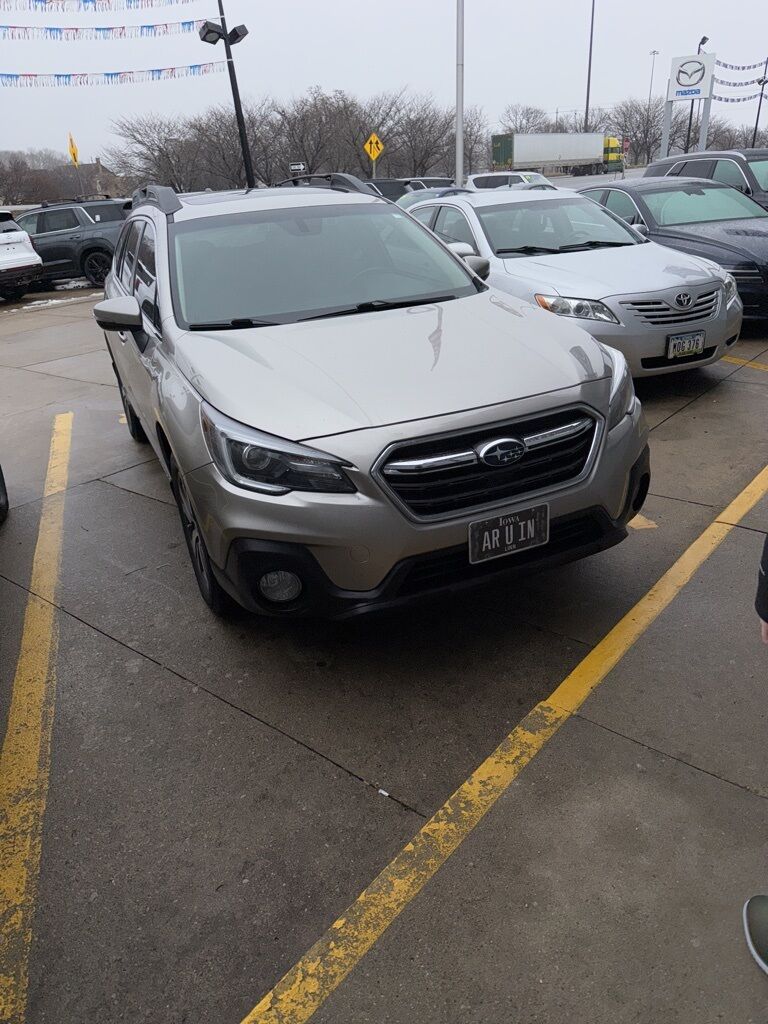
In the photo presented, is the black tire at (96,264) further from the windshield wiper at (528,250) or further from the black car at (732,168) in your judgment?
the windshield wiper at (528,250)

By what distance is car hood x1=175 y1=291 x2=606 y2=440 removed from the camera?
275cm

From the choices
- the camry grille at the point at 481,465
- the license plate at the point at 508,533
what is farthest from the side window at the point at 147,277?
the license plate at the point at 508,533

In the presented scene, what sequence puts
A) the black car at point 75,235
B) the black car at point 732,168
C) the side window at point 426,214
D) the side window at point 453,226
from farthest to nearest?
the black car at point 75,235, the black car at point 732,168, the side window at point 426,214, the side window at point 453,226

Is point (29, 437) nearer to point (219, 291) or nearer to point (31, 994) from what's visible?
point (219, 291)

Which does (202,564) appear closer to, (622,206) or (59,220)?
(622,206)

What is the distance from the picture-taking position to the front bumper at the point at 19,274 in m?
14.5

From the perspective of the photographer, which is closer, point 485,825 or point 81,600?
point 485,825

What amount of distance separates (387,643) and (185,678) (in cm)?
85

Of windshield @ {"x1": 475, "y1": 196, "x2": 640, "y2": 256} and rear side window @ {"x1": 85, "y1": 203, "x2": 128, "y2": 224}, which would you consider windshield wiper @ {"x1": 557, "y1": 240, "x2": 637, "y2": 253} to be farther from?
rear side window @ {"x1": 85, "y1": 203, "x2": 128, "y2": 224}

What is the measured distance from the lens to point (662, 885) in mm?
2096

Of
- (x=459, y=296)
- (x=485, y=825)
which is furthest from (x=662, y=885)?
(x=459, y=296)

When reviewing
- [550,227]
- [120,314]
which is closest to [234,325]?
[120,314]

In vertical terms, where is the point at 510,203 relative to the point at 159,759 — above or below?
above

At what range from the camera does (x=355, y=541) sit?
2.62 m
